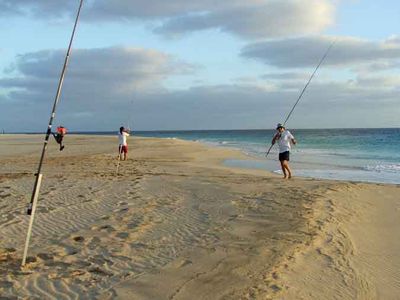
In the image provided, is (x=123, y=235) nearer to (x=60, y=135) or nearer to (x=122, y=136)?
(x=60, y=135)

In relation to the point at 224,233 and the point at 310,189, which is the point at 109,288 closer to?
the point at 224,233

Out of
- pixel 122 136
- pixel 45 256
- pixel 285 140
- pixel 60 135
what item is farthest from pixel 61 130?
pixel 122 136

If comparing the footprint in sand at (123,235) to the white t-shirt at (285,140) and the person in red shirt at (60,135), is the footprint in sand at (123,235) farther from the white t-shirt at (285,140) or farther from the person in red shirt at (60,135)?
the white t-shirt at (285,140)

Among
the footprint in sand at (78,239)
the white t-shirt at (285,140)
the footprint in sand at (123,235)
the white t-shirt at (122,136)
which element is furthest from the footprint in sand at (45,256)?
the white t-shirt at (122,136)

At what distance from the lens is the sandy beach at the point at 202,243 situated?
5.14 meters

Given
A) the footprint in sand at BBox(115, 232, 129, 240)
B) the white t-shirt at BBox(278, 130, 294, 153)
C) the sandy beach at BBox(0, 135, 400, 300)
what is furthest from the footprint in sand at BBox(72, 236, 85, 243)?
the white t-shirt at BBox(278, 130, 294, 153)

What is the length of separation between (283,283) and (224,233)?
7.15 ft

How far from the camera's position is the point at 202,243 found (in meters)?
6.79

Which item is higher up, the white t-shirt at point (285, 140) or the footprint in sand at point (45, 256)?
the white t-shirt at point (285, 140)

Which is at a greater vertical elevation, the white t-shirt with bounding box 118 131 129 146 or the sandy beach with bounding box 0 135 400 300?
the white t-shirt with bounding box 118 131 129 146

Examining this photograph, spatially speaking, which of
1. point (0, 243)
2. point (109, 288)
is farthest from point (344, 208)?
point (0, 243)

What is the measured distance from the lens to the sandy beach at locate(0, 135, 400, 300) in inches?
203

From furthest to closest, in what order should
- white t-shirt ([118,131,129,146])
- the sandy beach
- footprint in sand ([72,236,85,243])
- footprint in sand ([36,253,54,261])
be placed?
white t-shirt ([118,131,129,146]), footprint in sand ([72,236,85,243]), footprint in sand ([36,253,54,261]), the sandy beach

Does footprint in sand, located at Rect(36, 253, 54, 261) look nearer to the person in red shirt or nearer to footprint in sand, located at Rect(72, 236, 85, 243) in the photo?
footprint in sand, located at Rect(72, 236, 85, 243)
